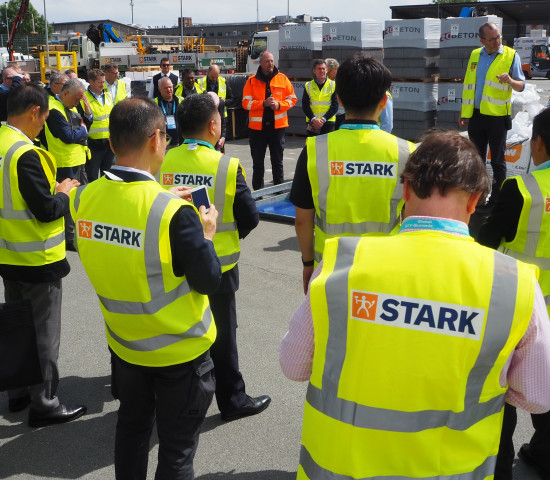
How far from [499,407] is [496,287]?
37 cm

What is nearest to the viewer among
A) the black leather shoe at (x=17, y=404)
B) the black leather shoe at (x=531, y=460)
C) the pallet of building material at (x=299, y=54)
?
the black leather shoe at (x=531, y=460)

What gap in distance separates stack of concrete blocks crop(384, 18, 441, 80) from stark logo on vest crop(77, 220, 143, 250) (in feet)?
36.1

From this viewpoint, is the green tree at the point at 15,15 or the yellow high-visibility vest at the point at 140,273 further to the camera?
the green tree at the point at 15,15

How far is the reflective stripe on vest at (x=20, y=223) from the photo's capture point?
334cm

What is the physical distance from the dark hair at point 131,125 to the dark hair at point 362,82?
99 cm

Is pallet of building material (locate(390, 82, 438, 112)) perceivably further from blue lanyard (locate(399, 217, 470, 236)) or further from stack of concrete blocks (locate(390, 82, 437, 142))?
blue lanyard (locate(399, 217, 470, 236))

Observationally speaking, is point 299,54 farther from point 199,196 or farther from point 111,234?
point 111,234

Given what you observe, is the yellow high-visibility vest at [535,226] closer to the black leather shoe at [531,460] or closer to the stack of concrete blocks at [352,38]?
the black leather shoe at [531,460]

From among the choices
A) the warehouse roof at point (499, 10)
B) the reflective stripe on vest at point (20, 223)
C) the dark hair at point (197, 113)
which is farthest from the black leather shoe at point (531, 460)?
the warehouse roof at point (499, 10)

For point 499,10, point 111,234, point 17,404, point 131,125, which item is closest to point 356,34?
point 17,404

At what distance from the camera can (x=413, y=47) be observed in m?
12.4

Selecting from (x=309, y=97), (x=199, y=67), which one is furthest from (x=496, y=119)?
(x=199, y=67)

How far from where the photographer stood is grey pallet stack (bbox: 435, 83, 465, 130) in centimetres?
1222

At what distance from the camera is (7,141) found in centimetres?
337
